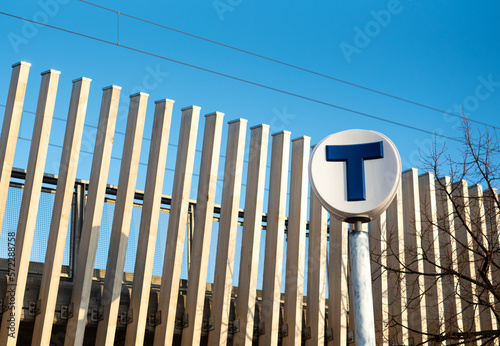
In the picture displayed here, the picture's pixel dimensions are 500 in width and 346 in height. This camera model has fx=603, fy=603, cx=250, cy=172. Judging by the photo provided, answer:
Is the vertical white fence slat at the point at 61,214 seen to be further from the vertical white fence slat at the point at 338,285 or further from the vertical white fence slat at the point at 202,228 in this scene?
the vertical white fence slat at the point at 338,285

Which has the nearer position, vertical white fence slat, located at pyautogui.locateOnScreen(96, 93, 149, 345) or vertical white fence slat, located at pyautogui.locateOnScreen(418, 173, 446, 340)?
vertical white fence slat, located at pyautogui.locateOnScreen(96, 93, 149, 345)

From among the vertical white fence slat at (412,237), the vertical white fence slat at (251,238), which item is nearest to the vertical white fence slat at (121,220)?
the vertical white fence slat at (251,238)

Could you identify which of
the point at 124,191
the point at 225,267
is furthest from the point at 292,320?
the point at 124,191

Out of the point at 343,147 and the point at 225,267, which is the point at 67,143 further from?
the point at 343,147

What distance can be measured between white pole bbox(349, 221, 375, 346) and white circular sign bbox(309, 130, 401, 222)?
127 mm

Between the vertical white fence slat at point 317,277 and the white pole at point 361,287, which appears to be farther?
the vertical white fence slat at point 317,277

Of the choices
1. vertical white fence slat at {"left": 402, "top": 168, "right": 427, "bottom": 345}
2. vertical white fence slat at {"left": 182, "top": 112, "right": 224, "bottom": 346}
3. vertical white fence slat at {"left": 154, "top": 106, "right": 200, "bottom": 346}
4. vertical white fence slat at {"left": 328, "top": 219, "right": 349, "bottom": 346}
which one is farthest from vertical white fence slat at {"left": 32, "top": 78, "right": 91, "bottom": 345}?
vertical white fence slat at {"left": 402, "top": 168, "right": 427, "bottom": 345}

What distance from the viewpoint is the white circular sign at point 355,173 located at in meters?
2.22

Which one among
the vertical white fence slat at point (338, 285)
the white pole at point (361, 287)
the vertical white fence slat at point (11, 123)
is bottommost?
the white pole at point (361, 287)

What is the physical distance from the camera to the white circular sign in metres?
2.22

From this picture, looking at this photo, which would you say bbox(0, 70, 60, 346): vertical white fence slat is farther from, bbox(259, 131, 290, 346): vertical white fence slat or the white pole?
the white pole

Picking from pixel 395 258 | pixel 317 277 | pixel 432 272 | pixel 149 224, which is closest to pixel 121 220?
pixel 149 224

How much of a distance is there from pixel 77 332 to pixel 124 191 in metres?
1.89

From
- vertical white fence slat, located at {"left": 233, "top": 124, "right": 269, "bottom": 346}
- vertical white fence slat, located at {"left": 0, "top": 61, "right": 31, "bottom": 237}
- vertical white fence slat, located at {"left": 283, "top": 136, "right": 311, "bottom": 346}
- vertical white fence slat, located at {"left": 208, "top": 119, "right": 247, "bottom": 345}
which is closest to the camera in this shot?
vertical white fence slat, located at {"left": 0, "top": 61, "right": 31, "bottom": 237}
